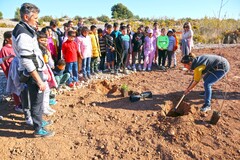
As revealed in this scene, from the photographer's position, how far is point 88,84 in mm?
5801

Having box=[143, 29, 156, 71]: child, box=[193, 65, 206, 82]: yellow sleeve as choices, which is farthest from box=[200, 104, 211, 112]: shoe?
box=[143, 29, 156, 71]: child

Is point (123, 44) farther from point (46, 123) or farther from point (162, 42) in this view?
point (46, 123)

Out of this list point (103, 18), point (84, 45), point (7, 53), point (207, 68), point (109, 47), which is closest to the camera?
point (7, 53)

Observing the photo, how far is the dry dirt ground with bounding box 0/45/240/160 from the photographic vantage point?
10.4 feet

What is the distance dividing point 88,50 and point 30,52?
314 cm

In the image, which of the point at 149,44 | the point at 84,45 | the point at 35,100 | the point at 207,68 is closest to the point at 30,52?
the point at 35,100

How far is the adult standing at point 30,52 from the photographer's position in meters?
2.71

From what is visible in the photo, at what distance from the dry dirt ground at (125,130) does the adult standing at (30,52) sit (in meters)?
0.68

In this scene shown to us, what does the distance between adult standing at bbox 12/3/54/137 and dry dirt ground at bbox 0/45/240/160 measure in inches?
26.7

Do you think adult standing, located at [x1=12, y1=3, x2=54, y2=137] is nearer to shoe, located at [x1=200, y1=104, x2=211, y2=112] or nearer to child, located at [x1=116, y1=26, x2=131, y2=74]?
shoe, located at [x1=200, y1=104, x2=211, y2=112]

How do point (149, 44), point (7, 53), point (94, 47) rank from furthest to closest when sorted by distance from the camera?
point (149, 44) < point (94, 47) < point (7, 53)

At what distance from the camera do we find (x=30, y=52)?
9.06 feet

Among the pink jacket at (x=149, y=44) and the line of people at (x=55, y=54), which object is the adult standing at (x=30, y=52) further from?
the pink jacket at (x=149, y=44)

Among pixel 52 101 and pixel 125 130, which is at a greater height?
pixel 52 101
